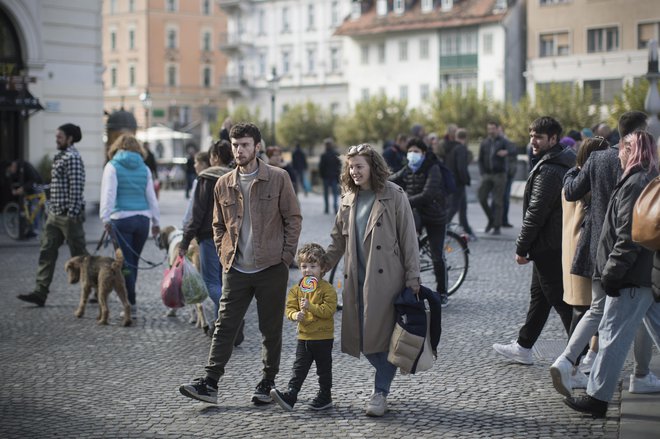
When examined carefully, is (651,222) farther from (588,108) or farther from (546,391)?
(588,108)

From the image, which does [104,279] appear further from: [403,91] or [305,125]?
[403,91]

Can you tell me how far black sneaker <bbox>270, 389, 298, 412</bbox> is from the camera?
7.39m

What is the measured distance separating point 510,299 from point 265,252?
18.1 ft

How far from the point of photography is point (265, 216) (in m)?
7.78

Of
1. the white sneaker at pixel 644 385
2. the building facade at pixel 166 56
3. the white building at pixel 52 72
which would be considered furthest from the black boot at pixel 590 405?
the building facade at pixel 166 56

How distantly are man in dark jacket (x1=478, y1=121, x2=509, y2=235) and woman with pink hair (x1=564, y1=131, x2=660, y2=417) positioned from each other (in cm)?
1350

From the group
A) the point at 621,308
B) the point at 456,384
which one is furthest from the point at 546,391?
the point at 621,308

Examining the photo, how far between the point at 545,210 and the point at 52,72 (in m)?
20.2

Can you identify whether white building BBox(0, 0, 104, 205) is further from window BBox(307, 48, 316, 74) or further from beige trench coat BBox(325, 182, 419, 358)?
window BBox(307, 48, 316, 74)

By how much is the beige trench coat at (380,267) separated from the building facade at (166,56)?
99.0 metres

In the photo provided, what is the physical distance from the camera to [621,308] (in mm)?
7047

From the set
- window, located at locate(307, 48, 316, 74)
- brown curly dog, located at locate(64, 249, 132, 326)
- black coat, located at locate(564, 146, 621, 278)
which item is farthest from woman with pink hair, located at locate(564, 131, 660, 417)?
window, located at locate(307, 48, 316, 74)

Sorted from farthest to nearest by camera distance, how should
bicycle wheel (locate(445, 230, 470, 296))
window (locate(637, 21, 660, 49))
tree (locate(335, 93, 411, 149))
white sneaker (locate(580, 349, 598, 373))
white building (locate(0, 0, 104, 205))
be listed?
tree (locate(335, 93, 411, 149))
window (locate(637, 21, 660, 49))
white building (locate(0, 0, 104, 205))
bicycle wheel (locate(445, 230, 470, 296))
white sneaker (locate(580, 349, 598, 373))

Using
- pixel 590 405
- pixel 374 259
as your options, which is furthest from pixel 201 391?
pixel 590 405
